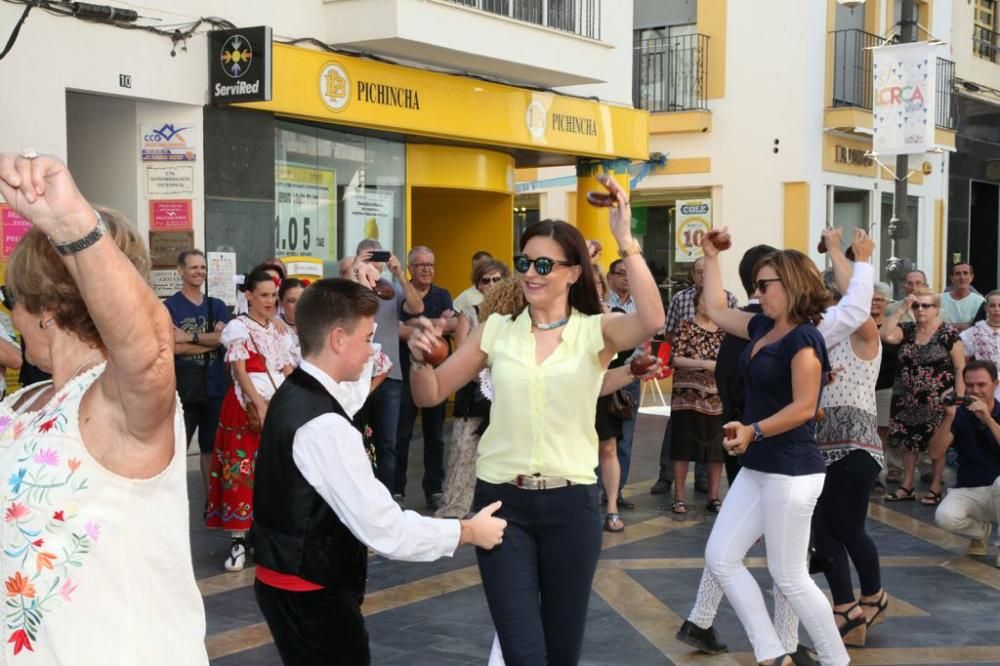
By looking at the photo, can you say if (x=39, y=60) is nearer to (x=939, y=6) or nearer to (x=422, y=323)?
(x=422, y=323)

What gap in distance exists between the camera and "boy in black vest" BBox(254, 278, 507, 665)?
3.52 meters

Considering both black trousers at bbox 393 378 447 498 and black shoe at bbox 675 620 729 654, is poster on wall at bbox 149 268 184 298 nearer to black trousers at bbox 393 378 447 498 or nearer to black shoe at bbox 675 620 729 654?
black trousers at bbox 393 378 447 498

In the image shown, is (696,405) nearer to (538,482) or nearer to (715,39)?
(538,482)

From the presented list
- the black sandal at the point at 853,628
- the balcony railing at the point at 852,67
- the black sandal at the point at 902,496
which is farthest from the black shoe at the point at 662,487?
the balcony railing at the point at 852,67

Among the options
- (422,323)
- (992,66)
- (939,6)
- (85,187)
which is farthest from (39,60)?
(992,66)

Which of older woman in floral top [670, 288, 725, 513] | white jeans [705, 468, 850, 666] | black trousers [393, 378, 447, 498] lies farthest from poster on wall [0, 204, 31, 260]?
white jeans [705, 468, 850, 666]

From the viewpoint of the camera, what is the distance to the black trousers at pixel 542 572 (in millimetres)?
4180

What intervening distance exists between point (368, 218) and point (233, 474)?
6239 mm

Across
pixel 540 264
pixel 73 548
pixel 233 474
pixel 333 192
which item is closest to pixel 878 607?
pixel 540 264

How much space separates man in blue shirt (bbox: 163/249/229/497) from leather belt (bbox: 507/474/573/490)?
16.0 feet

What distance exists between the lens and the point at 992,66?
94.0ft

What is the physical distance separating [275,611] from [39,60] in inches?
306

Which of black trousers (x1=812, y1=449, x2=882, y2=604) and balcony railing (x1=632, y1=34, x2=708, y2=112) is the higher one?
balcony railing (x1=632, y1=34, x2=708, y2=112)

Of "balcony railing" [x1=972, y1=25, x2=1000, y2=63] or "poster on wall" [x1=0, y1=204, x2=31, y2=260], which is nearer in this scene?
"poster on wall" [x1=0, y1=204, x2=31, y2=260]
